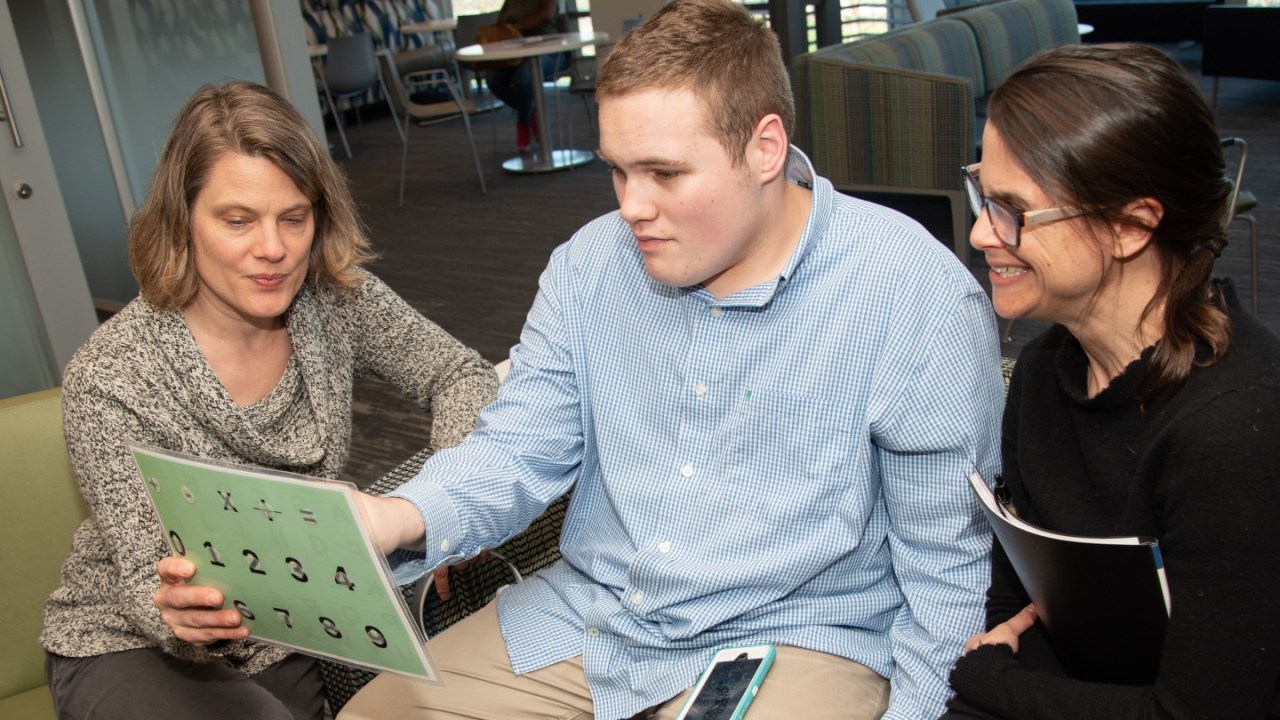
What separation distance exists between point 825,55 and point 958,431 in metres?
3.74

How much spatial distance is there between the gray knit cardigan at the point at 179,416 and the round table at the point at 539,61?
204 inches

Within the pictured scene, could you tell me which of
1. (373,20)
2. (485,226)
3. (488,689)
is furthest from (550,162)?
(488,689)

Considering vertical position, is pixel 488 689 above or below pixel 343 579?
below

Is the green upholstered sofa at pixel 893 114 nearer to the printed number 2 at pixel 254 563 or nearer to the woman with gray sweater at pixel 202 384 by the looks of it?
the woman with gray sweater at pixel 202 384

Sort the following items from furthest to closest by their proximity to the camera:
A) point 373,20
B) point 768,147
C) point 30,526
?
point 373,20 < point 30,526 < point 768,147

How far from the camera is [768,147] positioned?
4.78 feet

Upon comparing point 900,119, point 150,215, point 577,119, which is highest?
point 150,215

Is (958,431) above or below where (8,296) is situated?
above

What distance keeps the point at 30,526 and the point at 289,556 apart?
27.9 inches

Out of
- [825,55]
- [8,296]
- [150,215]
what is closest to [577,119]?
[825,55]

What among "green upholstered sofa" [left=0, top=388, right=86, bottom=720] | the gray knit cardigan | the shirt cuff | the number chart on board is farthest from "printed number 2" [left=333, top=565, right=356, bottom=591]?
"green upholstered sofa" [left=0, top=388, right=86, bottom=720]

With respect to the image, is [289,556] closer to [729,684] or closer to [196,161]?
[729,684]

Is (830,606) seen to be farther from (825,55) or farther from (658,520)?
(825,55)

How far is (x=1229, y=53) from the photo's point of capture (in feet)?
23.4
